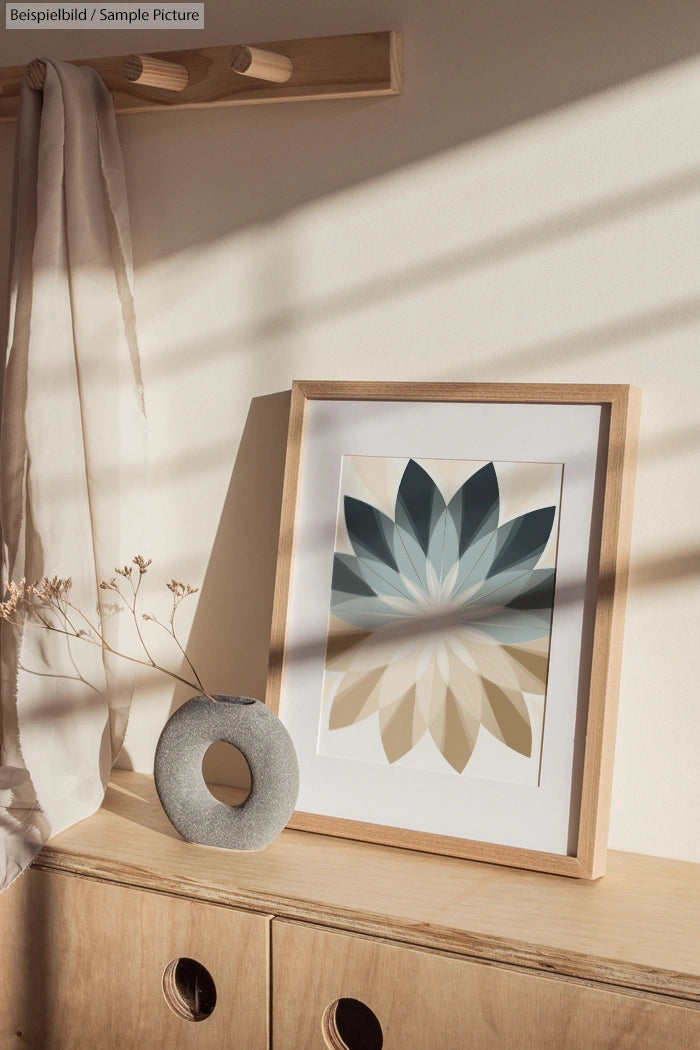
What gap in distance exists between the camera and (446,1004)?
3.91 feet

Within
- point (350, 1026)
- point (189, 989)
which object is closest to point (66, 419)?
point (189, 989)

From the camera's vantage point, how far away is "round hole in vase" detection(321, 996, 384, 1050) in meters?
1.25

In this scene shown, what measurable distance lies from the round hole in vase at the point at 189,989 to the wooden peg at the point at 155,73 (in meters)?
1.27

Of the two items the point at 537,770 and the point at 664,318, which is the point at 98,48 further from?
the point at 537,770

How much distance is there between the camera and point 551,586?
4.62 ft

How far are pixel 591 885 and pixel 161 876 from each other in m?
0.56

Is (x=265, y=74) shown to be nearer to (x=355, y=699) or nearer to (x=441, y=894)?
(x=355, y=699)

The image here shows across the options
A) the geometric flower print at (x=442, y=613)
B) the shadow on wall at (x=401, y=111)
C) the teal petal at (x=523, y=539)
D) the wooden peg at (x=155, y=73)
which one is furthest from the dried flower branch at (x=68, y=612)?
the wooden peg at (x=155, y=73)

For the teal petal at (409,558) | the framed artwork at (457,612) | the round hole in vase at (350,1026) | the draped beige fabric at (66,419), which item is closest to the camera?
the round hole in vase at (350,1026)

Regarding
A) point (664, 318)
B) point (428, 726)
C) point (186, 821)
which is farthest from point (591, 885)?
point (664, 318)

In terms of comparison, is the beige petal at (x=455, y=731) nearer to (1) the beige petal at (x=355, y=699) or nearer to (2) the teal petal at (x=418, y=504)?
(1) the beige petal at (x=355, y=699)

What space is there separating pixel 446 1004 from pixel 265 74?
128cm

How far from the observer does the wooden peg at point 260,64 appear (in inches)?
57.0

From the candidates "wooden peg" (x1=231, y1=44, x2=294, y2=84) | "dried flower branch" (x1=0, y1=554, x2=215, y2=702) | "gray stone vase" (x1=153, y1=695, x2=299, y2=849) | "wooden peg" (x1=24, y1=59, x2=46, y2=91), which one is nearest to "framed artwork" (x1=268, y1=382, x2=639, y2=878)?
"gray stone vase" (x1=153, y1=695, x2=299, y2=849)
